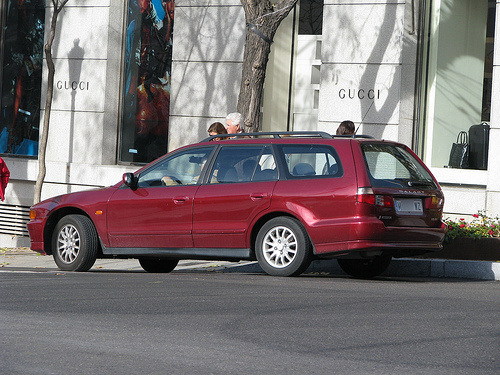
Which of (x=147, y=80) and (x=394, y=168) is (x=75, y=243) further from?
(x=147, y=80)

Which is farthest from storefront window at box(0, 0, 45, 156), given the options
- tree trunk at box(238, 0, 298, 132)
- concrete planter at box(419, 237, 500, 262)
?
concrete planter at box(419, 237, 500, 262)

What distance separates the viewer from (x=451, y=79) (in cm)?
1562

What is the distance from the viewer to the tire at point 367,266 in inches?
425

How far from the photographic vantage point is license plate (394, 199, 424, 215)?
948cm

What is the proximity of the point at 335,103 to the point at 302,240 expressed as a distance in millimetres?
6408

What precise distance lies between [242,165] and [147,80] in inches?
315

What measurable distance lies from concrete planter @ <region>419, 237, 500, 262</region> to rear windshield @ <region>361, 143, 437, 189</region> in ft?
6.05

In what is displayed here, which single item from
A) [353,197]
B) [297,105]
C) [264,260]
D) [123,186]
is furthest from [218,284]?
[297,105]

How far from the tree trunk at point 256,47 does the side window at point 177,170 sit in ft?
8.96

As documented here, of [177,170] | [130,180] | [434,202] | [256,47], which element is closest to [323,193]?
[434,202]

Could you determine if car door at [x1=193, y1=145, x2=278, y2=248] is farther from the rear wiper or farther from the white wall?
the white wall

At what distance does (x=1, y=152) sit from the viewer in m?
19.2

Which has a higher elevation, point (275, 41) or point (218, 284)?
point (275, 41)

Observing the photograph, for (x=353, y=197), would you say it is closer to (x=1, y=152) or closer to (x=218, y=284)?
(x=218, y=284)
